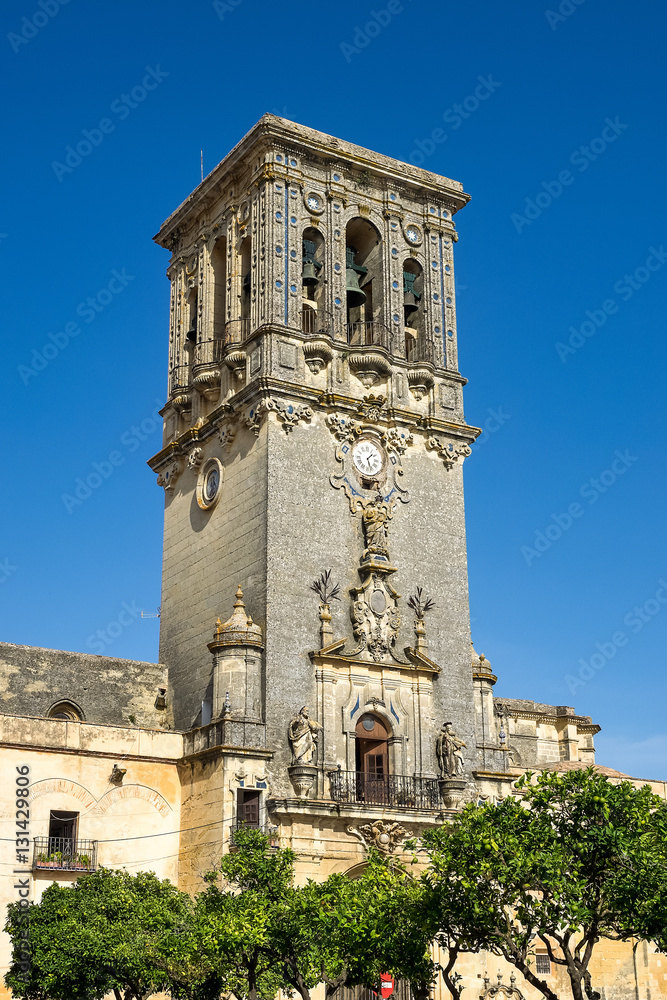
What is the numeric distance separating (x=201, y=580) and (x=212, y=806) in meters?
8.53

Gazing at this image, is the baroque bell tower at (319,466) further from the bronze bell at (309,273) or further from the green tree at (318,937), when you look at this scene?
the green tree at (318,937)

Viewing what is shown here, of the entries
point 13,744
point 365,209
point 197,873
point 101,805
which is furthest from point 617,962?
point 365,209

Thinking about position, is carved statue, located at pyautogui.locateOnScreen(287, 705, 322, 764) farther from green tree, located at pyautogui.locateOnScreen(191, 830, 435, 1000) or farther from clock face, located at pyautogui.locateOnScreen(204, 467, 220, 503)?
green tree, located at pyautogui.locateOnScreen(191, 830, 435, 1000)

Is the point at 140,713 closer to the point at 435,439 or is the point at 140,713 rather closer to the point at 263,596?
the point at 263,596

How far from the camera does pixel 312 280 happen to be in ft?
138

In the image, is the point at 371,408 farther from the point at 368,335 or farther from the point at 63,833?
the point at 63,833

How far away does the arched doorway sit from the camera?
36.2m

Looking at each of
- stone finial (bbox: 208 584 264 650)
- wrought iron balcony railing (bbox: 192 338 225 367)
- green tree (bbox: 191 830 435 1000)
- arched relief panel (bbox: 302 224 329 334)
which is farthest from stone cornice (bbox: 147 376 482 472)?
green tree (bbox: 191 830 435 1000)

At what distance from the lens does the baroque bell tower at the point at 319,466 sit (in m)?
36.3

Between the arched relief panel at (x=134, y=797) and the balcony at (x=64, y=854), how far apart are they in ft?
3.49

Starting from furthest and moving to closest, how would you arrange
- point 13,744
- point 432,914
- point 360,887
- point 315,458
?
point 315,458 < point 13,744 < point 360,887 < point 432,914

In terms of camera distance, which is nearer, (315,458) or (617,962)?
(315,458)

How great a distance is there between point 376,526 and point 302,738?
24.1 ft

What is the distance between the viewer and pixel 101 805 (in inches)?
1331
